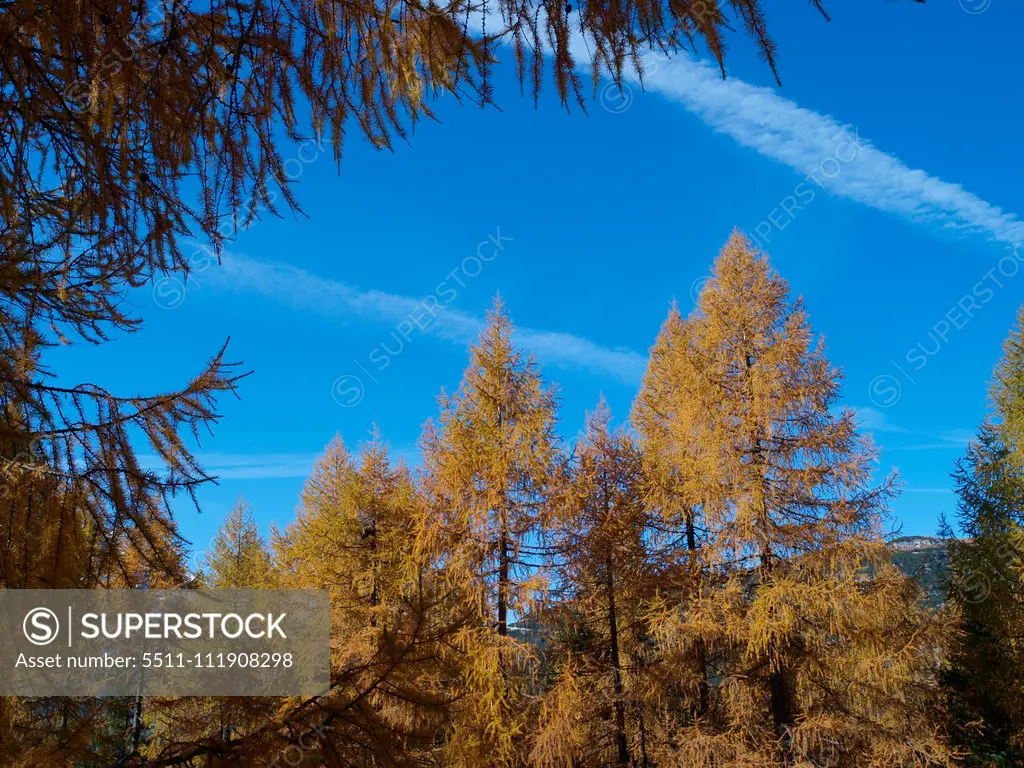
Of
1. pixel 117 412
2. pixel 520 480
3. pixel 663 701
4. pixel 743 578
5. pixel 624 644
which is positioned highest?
pixel 520 480

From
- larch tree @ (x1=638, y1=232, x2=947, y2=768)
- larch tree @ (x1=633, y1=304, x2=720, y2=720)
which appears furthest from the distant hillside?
larch tree @ (x1=633, y1=304, x2=720, y2=720)

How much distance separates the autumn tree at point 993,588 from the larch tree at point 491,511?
10049 millimetres

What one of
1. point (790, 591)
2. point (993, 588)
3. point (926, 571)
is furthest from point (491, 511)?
point (926, 571)

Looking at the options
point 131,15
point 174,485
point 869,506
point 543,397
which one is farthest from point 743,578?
point 131,15

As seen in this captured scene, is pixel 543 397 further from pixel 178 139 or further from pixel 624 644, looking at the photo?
pixel 178 139

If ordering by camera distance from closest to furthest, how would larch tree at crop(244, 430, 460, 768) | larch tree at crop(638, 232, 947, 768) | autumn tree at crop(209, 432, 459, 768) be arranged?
autumn tree at crop(209, 432, 459, 768) < larch tree at crop(638, 232, 947, 768) < larch tree at crop(244, 430, 460, 768)

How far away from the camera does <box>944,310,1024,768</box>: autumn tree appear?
14367 millimetres

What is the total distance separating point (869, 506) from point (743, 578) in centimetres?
212

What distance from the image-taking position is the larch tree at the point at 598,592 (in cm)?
973

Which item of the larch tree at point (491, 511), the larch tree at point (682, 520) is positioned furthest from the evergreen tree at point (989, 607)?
the larch tree at point (491, 511)

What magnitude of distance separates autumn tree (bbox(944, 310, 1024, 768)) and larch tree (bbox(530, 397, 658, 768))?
807cm

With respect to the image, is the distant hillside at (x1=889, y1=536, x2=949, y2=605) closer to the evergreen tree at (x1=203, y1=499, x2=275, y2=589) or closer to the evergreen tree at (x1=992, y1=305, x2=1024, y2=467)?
the evergreen tree at (x1=992, y1=305, x2=1024, y2=467)

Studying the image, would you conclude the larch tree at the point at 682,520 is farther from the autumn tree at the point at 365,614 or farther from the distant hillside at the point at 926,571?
the autumn tree at the point at 365,614

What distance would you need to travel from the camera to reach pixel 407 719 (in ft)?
31.0
